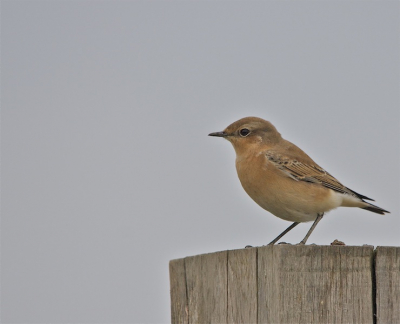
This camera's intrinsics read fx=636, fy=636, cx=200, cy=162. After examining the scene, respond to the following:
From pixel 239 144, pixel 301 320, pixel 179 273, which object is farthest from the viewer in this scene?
pixel 239 144

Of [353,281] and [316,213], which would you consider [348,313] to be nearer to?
[353,281]

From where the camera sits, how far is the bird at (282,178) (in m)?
8.92

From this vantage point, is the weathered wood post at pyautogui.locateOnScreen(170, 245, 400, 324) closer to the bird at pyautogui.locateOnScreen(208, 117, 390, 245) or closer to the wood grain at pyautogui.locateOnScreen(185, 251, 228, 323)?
the wood grain at pyautogui.locateOnScreen(185, 251, 228, 323)

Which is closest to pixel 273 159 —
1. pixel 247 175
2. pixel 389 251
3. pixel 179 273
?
pixel 247 175

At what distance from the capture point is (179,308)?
5656 mm

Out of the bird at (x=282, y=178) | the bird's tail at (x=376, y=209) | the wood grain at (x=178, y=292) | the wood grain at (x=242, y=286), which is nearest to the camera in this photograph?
the wood grain at (x=242, y=286)

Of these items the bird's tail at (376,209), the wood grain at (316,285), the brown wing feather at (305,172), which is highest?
the brown wing feather at (305,172)

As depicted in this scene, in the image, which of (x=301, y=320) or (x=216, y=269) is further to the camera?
(x=216, y=269)

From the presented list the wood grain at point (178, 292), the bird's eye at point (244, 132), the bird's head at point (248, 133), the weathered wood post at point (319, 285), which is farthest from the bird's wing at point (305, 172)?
the weathered wood post at point (319, 285)

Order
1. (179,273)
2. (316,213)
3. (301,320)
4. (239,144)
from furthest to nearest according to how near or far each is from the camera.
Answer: (239,144) < (316,213) < (179,273) < (301,320)

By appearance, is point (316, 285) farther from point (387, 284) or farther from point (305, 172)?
point (305, 172)

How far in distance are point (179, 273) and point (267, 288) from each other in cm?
118

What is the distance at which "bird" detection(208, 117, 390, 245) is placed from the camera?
8922mm

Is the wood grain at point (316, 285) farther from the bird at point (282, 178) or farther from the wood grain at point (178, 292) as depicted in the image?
the bird at point (282, 178)
